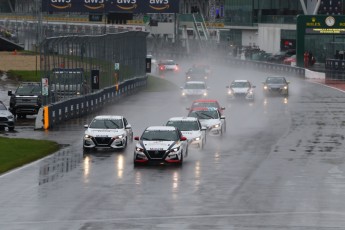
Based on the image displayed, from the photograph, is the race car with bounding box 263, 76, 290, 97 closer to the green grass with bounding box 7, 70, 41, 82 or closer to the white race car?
the green grass with bounding box 7, 70, 41, 82

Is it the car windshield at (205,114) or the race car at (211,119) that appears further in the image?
the car windshield at (205,114)

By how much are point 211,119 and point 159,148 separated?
43.3 feet

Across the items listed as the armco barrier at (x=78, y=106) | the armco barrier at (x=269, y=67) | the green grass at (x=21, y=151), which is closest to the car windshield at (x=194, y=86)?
the armco barrier at (x=78, y=106)

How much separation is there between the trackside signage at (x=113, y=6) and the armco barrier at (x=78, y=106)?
15.1 m

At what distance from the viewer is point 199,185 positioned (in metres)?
34.1

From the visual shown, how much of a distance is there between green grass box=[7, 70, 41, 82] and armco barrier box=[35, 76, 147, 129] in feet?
45.8

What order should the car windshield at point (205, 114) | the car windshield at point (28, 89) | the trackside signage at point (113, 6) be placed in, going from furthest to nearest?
the trackside signage at point (113, 6) → the car windshield at point (28, 89) → the car windshield at point (205, 114)

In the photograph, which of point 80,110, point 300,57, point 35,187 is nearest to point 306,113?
point 80,110

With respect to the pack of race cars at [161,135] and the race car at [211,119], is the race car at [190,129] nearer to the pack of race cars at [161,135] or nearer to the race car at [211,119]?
the pack of race cars at [161,135]

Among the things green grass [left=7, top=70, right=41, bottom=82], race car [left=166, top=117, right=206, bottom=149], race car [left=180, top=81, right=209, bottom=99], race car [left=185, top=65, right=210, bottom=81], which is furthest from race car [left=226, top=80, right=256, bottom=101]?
race car [left=166, top=117, right=206, bottom=149]

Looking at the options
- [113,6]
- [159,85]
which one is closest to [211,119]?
[159,85]

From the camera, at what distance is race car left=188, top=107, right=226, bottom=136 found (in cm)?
5150

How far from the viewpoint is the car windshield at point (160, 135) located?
39906 millimetres

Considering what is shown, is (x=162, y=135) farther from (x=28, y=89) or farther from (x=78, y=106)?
(x=28, y=89)
